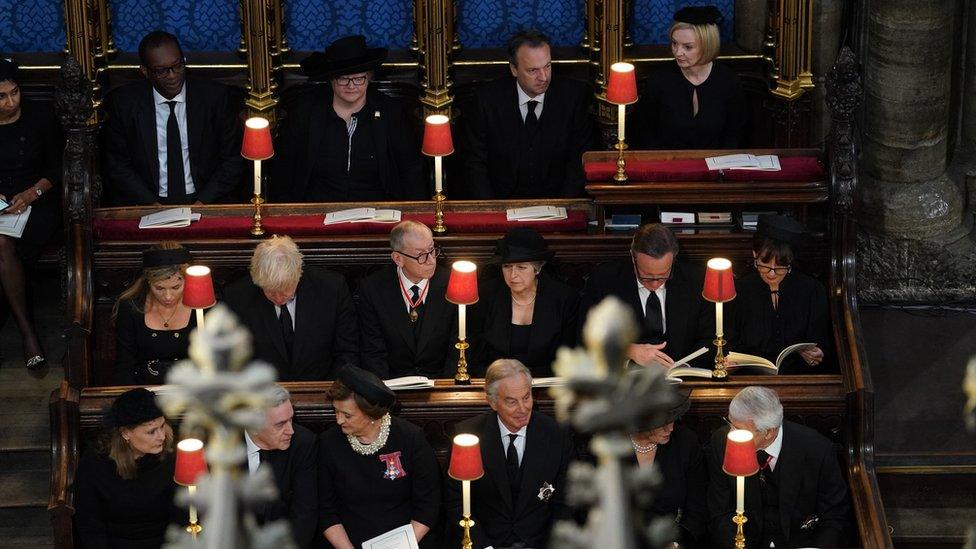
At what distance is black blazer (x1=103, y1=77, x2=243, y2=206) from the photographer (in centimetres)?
827

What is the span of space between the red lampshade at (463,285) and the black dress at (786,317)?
1260 millimetres

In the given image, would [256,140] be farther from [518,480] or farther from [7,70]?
Answer: [518,480]

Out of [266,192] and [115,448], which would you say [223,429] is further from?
[266,192]

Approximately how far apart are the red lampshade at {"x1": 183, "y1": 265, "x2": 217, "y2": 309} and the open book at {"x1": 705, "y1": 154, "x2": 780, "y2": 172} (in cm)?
244

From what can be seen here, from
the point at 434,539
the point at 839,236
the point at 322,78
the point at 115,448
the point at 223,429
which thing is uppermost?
the point at 223,429

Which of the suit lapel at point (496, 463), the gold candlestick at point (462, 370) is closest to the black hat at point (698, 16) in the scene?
the gold candlestick at point (462, 370)

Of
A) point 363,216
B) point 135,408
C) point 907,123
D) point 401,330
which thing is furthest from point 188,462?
point 907,123

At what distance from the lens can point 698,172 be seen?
295 inches

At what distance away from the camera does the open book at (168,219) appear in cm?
752

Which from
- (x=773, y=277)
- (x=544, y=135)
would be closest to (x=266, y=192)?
(x=544, y=135)

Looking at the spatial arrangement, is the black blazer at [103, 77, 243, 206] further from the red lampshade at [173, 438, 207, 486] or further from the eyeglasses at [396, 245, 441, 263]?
the red lampshade at [173, 438, 207, 486]

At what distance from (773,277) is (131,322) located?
2.84 meters

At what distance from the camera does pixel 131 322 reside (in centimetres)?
704

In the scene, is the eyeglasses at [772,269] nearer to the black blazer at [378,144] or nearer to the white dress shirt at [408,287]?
the white dress shirt at [408,287]
